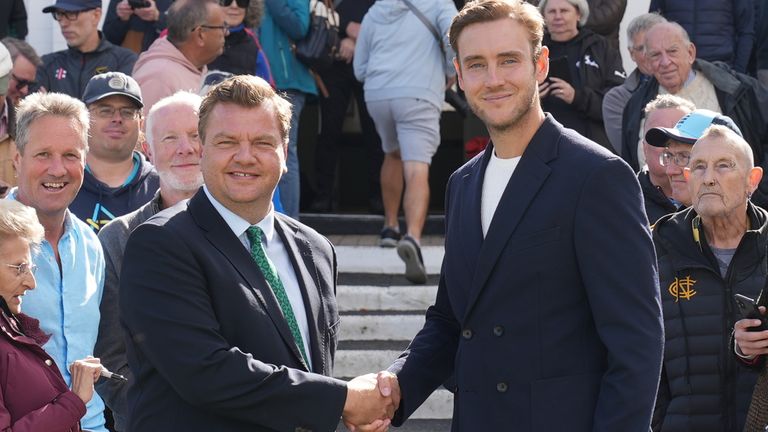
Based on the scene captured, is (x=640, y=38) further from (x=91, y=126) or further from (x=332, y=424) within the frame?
(x=332, y=424)

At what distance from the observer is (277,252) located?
3947mm

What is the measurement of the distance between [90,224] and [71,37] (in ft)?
10.2

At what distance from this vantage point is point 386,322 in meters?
8.20

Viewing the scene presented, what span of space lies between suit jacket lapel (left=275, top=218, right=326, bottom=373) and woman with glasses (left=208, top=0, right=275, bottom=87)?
4364 mm

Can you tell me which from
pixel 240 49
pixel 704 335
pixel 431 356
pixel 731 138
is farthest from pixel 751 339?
pixel 240 49

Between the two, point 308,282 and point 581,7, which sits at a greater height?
point 581,7

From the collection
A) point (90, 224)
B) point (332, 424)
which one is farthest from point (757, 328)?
point (90, 224)

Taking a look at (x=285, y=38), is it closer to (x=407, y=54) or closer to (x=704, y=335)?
(x=407, y=54)

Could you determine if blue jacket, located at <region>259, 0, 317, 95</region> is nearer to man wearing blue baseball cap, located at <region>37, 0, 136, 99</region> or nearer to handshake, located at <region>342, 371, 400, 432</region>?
man wearing blue baseball cap, located at <region>37, 0, 136, 99</region>

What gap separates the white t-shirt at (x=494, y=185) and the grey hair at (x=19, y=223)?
1.64 meters

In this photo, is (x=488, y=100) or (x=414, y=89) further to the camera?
(x=414, y=89)

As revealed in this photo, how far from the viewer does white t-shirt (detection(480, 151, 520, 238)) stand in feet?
12.3

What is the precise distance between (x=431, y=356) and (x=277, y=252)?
1.94ft

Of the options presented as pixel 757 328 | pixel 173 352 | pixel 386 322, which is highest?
pixel 173 352
